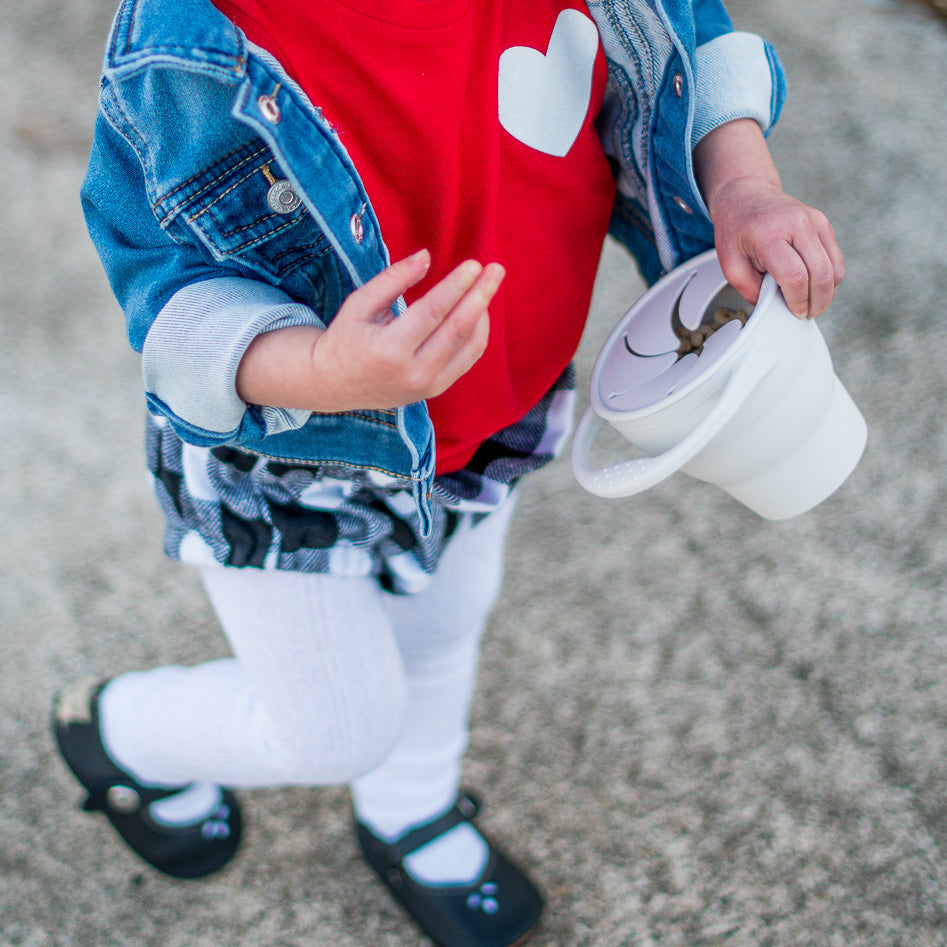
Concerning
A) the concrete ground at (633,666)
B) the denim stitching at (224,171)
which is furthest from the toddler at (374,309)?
the concrete ground at (633,666)

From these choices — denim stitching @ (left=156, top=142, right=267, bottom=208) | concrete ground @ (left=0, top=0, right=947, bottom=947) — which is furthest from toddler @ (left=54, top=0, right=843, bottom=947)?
concrete ground @ (left=0, top=0, right=947, bottom=947)

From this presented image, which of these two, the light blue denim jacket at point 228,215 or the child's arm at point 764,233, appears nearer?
the light blue denim jacket at point 228,215

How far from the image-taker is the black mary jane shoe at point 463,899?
47.3 inches

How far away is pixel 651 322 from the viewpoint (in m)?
0.94

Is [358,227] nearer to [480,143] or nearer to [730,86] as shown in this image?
[480,143]

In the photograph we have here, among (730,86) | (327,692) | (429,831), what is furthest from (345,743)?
(730,86)

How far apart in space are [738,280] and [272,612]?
0.55 meters

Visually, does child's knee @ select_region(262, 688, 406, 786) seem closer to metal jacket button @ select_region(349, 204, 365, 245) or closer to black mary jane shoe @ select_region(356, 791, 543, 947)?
black mary jane shoe @ select_region(356, 791, 543, 947)

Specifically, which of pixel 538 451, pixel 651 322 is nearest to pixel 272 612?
pixel 538 451

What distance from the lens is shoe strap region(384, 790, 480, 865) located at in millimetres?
1228

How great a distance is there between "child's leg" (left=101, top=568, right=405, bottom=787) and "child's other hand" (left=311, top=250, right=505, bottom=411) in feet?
1.10

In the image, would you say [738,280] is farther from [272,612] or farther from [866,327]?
[866,327]

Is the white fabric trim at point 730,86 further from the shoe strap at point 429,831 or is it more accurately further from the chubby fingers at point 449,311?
the shoe strap at point 429,831

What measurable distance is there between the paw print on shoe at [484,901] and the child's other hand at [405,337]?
804 millimetres
